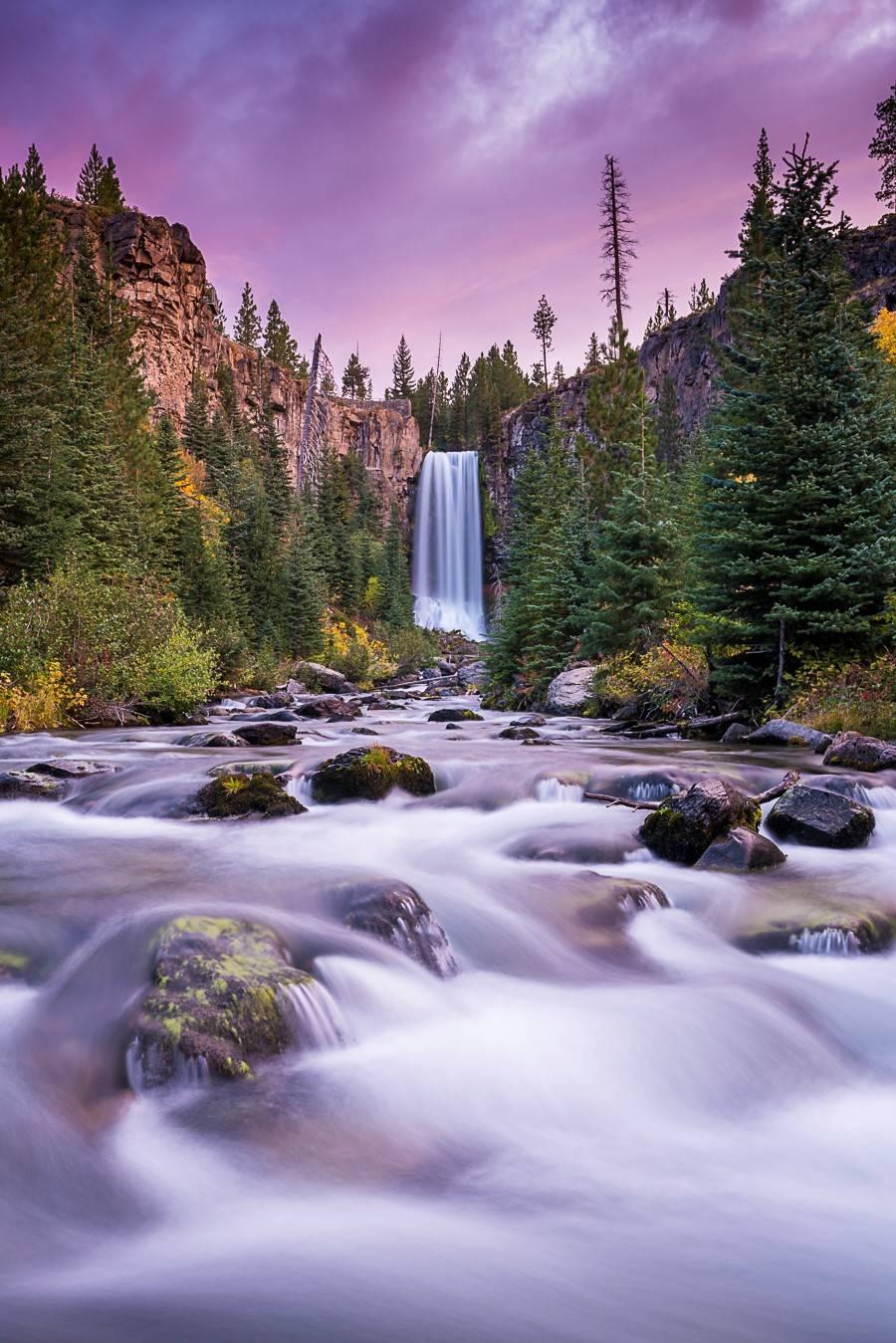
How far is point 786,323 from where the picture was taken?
15.0 meters

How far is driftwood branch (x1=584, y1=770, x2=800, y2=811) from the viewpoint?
8070 mm

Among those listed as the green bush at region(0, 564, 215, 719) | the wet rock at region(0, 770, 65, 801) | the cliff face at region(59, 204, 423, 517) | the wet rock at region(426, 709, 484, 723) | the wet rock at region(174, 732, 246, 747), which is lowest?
the wet rock at region(426, 709, 484, 723)

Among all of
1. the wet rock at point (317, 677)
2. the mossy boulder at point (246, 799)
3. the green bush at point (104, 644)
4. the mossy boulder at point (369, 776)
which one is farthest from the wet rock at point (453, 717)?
the wet rock at point (317, 677)

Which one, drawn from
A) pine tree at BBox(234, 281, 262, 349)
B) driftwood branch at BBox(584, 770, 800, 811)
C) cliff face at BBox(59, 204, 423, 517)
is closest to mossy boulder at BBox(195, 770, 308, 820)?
driftwood branch at BBox(584, 770, 800, 811)

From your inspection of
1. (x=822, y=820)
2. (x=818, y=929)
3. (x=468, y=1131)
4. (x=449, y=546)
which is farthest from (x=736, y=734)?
(x=449, y=546)

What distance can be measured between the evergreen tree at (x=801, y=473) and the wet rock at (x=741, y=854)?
7.41 meters

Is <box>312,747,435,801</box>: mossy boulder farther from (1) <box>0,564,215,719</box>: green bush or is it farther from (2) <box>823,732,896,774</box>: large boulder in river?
(1) <box>0,564,215,719</box>: green bush

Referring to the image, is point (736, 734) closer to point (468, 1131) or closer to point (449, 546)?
point (468, 1131)

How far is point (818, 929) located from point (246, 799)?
553 centimetres

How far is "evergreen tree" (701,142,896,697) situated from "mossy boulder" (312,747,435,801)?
6970 millimetres

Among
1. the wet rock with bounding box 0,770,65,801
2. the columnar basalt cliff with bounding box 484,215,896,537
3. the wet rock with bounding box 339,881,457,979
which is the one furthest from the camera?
the columnar basalt cliff with bounding box 484,215,896,537

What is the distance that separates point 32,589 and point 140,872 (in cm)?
1459

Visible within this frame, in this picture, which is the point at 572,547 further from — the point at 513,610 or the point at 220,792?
the point at 220,792

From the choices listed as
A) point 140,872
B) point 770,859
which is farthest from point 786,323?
point 140,872
